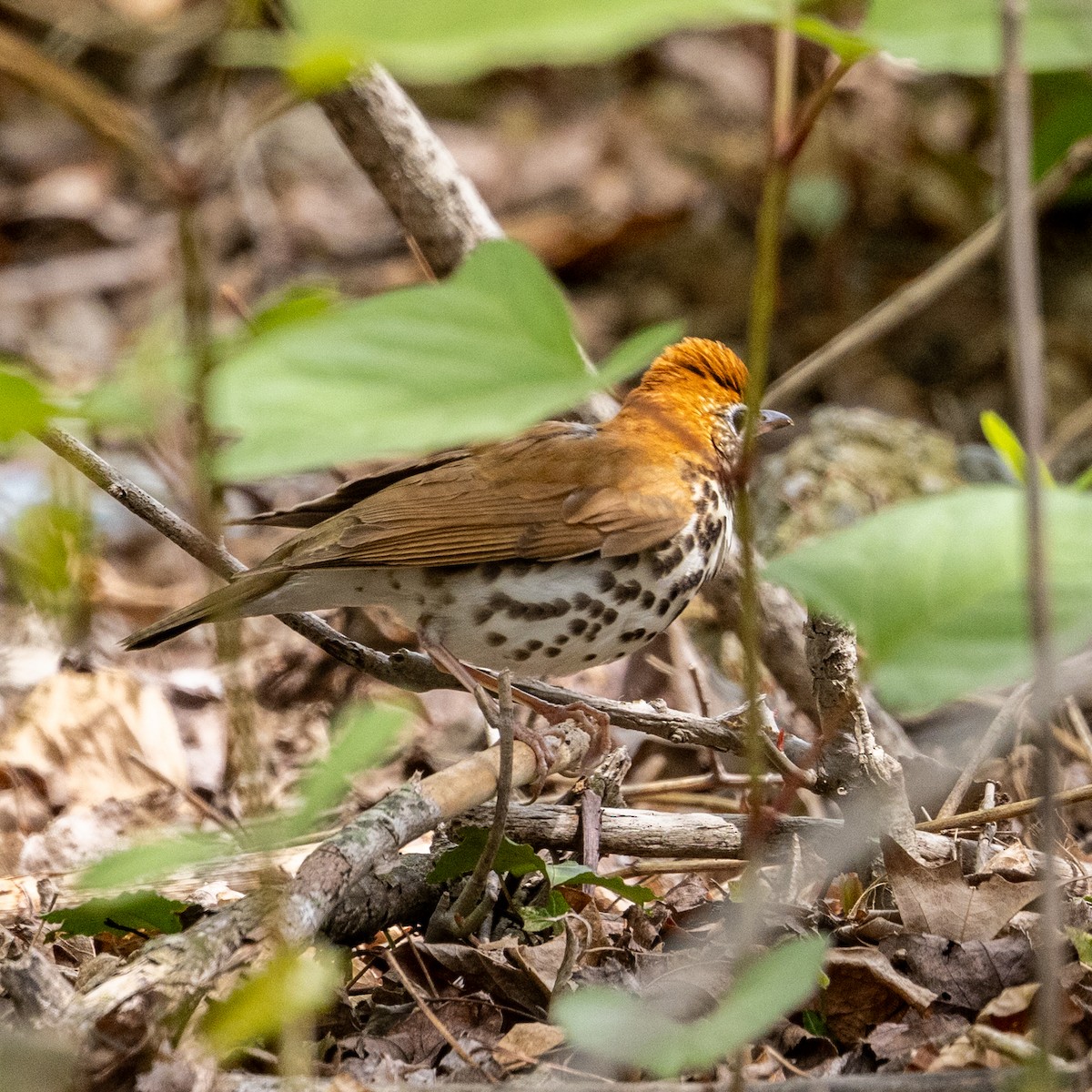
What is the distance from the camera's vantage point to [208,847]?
129 centimetres

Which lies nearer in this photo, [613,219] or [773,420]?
[773,420]

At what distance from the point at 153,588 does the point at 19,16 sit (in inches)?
166

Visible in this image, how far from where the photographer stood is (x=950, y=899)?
238 centimetres

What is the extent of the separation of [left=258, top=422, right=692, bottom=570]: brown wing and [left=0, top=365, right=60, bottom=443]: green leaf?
197cm

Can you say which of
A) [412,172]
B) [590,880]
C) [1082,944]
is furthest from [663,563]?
[412,172]

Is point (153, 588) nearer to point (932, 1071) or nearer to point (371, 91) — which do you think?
point (371, 91)

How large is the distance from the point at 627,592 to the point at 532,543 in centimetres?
25

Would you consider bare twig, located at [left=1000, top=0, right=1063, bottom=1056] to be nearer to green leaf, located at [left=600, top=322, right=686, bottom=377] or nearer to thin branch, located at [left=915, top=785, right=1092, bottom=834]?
green leaf, located at [left=600, top=322, right=686, bottom=377]

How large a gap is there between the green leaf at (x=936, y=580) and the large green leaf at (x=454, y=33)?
477mm

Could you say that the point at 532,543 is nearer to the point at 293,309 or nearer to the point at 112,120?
the point at 293,309

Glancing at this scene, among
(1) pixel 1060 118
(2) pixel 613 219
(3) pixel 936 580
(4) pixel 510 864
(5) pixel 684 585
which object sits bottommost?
(4) pixel 510 864

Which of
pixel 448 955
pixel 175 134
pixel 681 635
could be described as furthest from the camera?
pixel 175 134

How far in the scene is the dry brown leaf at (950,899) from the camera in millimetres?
2348

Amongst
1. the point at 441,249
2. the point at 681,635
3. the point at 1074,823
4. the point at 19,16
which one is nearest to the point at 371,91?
the point at 441,249
